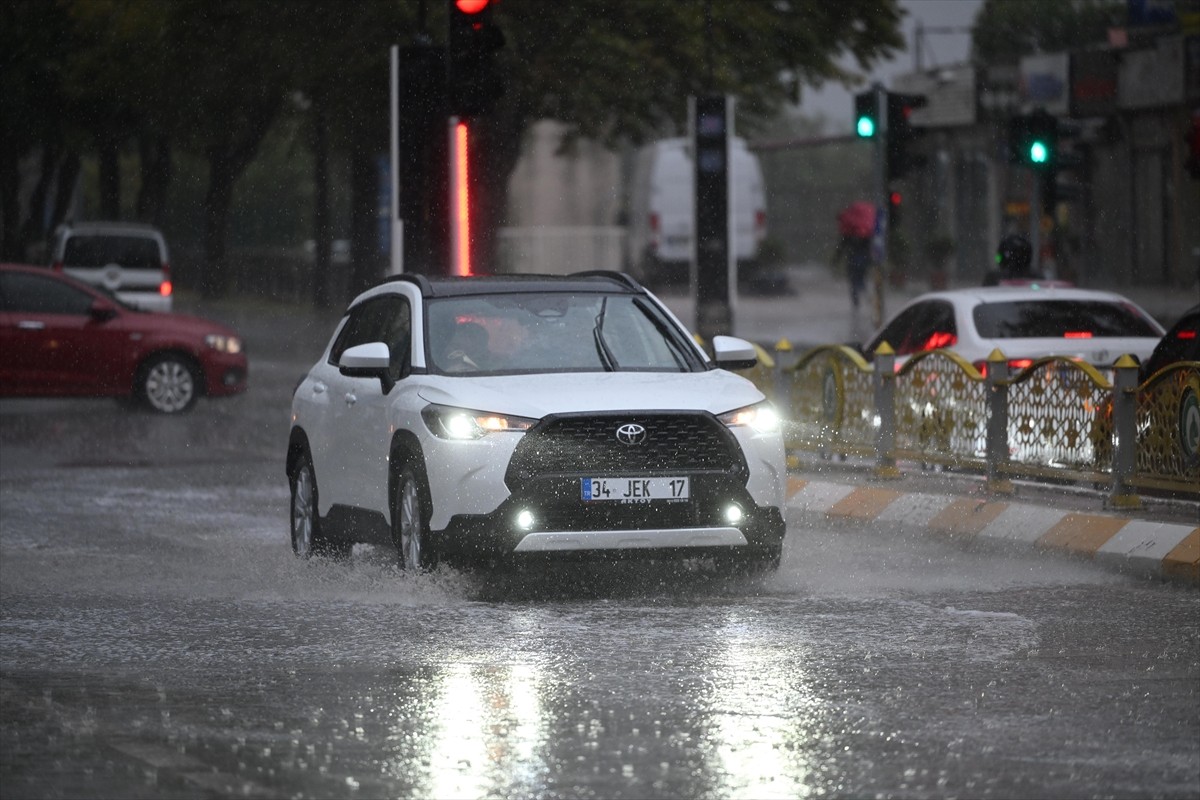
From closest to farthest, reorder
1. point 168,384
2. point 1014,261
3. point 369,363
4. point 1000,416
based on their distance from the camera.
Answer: point 369,363
point 1000,416
point 1014,261
point 168,384

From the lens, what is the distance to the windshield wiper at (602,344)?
1169 cm

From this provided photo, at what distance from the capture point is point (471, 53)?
1861 cm

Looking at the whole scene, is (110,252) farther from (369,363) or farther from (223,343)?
(369,363)

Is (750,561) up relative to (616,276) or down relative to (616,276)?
down

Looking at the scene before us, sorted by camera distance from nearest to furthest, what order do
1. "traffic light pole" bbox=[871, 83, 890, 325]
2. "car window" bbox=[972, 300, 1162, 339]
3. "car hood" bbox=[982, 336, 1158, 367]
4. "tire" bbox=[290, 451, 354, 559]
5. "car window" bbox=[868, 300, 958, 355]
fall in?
"tire" bbox=[290, 451, 354, 559], "car hood" bbox=[982, 336, 1158, 367], "car window" bbox=[972, 300, 1162, 339], "car window" bbox=[868, 300, 958, 355], "traffic light pole" bbox=[871, 83, 890, 325]

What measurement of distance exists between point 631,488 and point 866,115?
49.3 feet

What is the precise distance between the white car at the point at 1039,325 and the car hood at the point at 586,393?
17.6 feet

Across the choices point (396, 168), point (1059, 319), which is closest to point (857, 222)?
point (396, 168)

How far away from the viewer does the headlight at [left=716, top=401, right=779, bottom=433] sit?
1102 centimetres

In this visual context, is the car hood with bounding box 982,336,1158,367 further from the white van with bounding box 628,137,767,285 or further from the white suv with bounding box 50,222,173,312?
the white van with bounding box 628,137,767,285

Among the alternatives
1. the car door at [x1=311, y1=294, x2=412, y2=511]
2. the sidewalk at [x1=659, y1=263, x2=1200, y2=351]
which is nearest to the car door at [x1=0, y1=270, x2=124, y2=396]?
the sidewalk at [x1=659, y1=263, x2=1200, y2=351]

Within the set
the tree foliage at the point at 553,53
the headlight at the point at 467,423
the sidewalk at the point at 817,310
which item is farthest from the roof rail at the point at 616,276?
the sidewalk at the point at 817,310

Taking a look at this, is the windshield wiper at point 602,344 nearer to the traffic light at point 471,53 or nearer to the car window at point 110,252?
the traffic light at point 471,53

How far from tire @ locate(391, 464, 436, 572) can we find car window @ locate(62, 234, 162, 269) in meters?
27.0
